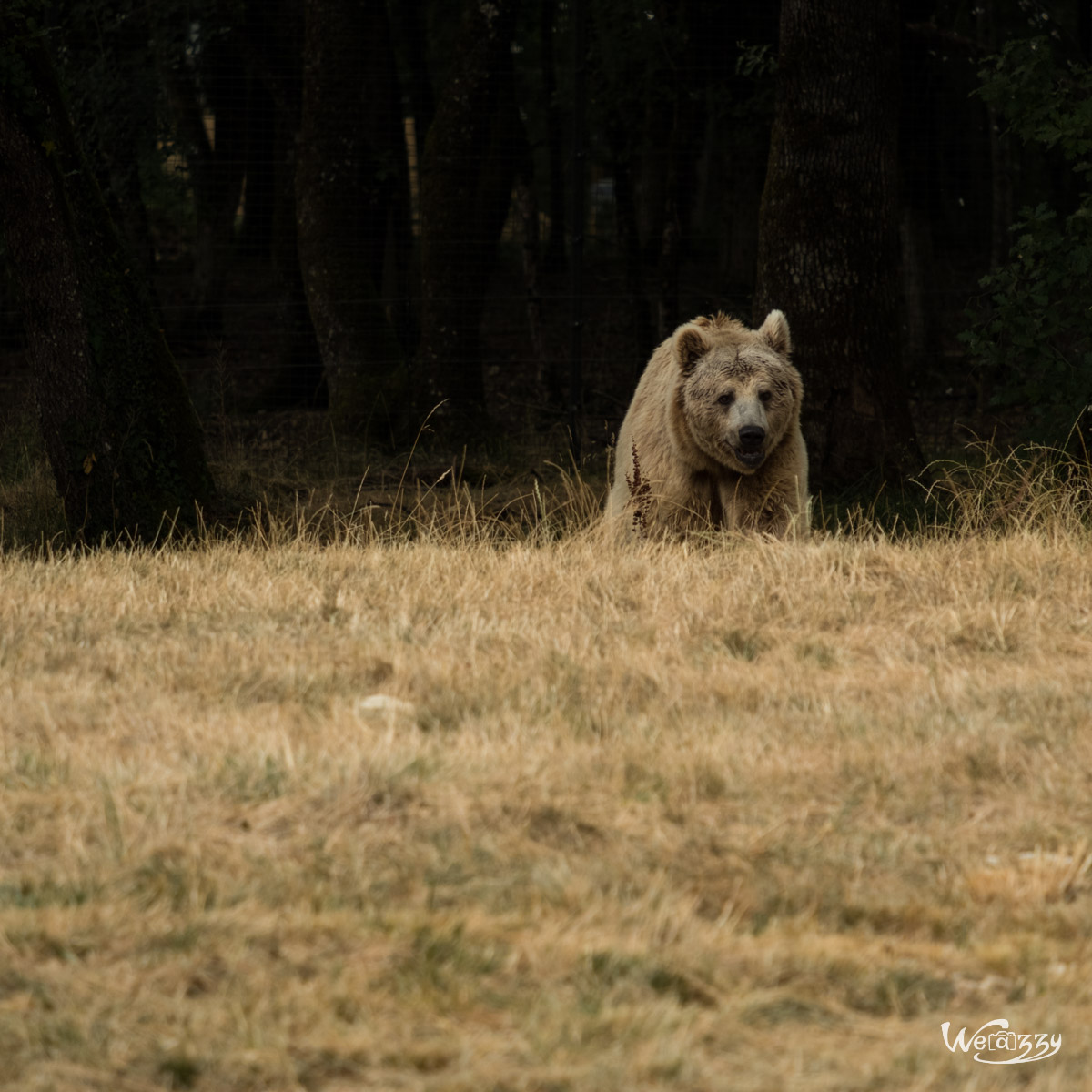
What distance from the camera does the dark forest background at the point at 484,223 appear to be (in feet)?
23.6

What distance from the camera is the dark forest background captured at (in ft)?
23.6

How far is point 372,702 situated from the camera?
161 inches

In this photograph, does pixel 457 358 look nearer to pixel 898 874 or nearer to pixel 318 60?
pixel 318 60

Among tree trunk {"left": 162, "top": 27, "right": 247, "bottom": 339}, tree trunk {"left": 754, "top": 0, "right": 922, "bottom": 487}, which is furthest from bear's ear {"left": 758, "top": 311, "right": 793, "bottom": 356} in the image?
tree trunk {"left": 162, "top": 27, "right": 247, "bottom": 339}

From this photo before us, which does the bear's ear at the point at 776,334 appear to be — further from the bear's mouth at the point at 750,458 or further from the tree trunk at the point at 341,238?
the tree trunk at the point at 341,238

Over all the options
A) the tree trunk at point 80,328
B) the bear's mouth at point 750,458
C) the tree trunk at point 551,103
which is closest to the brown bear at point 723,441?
the bear's mouth at point 750,458

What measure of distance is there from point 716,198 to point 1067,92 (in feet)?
61.7

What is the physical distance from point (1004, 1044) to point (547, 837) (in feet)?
3.52

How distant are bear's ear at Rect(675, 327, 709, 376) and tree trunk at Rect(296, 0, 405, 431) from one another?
14.7 ft

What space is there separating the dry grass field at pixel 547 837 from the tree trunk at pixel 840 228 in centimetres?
315

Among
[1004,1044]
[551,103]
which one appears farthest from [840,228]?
[551,103]

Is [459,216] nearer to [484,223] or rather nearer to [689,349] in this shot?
[484,223]

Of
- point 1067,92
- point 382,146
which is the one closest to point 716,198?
point 382,146

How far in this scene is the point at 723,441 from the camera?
6.57m
